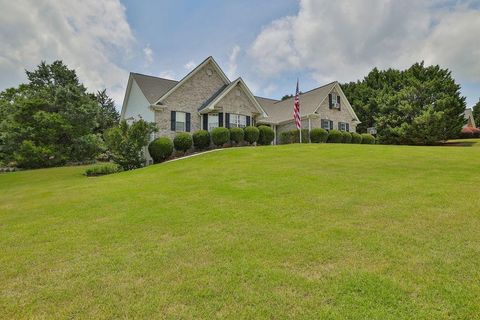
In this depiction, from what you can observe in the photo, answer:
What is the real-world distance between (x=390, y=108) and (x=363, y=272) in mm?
36065

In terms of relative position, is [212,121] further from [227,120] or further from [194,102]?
[194,102]

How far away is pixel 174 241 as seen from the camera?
4.94 m

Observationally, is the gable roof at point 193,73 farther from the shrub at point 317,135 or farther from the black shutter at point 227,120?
the shrub at point 317,135

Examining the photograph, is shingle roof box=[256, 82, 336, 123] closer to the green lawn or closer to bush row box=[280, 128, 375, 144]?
bush row box=[280, 128, 375, 144]

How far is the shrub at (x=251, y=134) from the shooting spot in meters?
23.0

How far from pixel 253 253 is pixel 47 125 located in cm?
3039

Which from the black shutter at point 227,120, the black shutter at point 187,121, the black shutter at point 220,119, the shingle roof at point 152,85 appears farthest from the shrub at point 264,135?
the shingle roof at point 152,85

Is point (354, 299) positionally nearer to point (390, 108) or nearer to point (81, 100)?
point (81, 100)

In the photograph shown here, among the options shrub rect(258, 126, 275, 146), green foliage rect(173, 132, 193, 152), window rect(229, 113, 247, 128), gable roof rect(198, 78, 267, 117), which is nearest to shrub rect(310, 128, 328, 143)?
shrub rect(258, 126, 275, 146)

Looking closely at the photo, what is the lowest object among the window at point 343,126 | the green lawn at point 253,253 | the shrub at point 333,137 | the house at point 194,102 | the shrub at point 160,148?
the green lawn at point 253,253

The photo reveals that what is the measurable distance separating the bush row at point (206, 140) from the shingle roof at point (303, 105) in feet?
14.5

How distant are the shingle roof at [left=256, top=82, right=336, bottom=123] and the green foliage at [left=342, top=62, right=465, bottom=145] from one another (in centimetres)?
966

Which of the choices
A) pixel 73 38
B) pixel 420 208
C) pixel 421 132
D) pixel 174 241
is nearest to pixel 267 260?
pixel 174 241

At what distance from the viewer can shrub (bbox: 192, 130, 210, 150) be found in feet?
70.7
